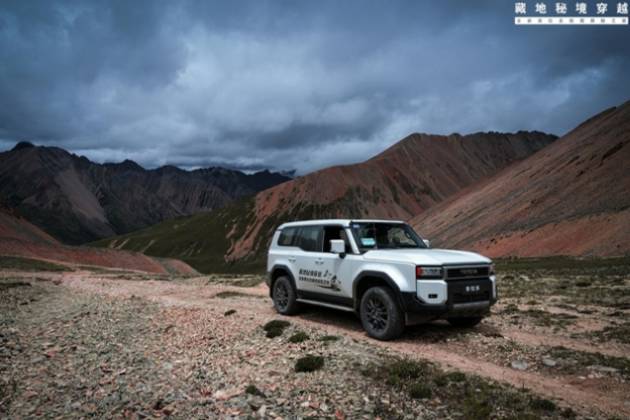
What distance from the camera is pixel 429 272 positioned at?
9.58m

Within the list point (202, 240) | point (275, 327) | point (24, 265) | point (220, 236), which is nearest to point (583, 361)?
point (275, 327)

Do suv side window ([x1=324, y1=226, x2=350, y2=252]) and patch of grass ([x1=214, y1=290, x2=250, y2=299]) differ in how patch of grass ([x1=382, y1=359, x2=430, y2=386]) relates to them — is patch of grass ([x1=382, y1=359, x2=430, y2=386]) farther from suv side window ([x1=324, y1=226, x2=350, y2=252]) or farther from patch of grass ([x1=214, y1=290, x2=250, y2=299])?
patch of grass ([x1=214, y1=290, x2=250, y2=299])

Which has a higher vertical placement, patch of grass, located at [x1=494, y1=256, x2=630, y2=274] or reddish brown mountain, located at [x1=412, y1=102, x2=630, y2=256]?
reddish brown mountain, located at [x1=412, y1=102, x2=630, y2=256]

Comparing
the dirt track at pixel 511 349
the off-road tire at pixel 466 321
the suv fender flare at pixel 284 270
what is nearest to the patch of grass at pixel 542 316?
the dirt track at pixel 511 349

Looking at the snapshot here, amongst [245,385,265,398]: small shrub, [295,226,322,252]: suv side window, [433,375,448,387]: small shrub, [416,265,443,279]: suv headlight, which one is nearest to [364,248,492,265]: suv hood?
[416,265,443,279]: suv headlight

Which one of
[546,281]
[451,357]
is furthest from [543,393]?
[546,281]

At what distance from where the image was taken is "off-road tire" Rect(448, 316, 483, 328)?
11145 millimetres

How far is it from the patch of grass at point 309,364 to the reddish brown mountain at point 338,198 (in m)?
123

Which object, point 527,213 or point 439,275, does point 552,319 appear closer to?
point 439,275

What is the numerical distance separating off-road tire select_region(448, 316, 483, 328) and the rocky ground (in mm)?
229

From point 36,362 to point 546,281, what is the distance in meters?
22.4

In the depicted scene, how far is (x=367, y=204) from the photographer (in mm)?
149250

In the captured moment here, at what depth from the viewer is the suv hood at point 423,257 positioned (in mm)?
9691

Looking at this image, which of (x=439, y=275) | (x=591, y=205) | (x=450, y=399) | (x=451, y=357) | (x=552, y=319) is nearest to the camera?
(x=450, y=399)
